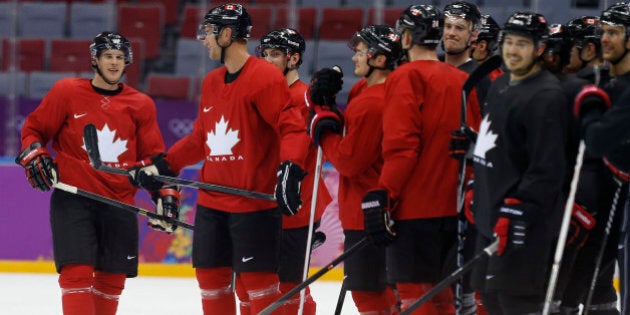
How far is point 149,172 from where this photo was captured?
491 centimetres

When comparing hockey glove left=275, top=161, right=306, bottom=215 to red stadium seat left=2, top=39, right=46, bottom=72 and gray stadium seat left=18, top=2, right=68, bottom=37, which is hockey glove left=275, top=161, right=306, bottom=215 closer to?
red stadium seat left=2, top=39, right=46, bottom=72

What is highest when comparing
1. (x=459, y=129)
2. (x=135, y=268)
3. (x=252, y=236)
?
(x=459, y=129)

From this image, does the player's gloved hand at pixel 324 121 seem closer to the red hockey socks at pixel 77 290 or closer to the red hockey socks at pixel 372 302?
the red hockey socks at pixel 372 302

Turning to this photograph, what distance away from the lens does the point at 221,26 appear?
477cm

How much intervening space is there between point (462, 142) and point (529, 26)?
1.53ft

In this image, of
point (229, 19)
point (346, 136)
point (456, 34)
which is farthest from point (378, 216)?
point (229, 19)

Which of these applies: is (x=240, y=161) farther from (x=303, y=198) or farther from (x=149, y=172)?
(x=303, y=198)

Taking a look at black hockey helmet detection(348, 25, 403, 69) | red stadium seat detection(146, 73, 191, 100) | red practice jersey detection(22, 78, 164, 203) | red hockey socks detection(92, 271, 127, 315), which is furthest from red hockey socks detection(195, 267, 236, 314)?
red stadium seat detection(146, 73, 191, 100)

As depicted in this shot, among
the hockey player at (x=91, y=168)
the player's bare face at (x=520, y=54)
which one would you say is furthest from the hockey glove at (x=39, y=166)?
the player's bare face at (x=520, y=54)

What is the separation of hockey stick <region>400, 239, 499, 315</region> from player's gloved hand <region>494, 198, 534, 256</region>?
4 centimetres

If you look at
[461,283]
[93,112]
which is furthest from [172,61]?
[461,283]

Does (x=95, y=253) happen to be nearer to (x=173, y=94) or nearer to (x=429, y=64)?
(x=429, y=64)

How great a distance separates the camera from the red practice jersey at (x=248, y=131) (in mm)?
4664

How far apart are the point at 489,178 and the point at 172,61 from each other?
7152 millimetres
